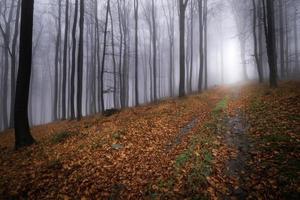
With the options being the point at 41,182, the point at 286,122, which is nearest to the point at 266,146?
the point at 286,122

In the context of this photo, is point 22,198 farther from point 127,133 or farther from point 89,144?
point 127,133

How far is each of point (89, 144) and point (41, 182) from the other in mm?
2415

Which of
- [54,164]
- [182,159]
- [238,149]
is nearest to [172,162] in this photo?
[182,159]

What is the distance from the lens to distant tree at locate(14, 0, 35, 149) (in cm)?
778

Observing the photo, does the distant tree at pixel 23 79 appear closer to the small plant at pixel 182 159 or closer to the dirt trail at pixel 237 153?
the small plant at pixel 182 159

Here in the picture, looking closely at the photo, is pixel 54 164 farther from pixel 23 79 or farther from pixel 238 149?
pixel 238 149

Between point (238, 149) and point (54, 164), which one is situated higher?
point (238, 149)

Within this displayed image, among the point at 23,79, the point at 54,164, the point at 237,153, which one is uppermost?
the point at 23,79

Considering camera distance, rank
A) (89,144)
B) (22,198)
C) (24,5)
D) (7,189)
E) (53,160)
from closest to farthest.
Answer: (22,198) < (7,189) < (53,160) < (89,144) < (24,5)

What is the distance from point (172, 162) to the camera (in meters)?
5.51

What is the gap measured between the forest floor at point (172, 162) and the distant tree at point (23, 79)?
0.83 m

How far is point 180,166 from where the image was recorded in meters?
5.23

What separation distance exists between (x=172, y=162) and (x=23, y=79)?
7431mm

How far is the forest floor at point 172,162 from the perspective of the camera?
4.25 metres
